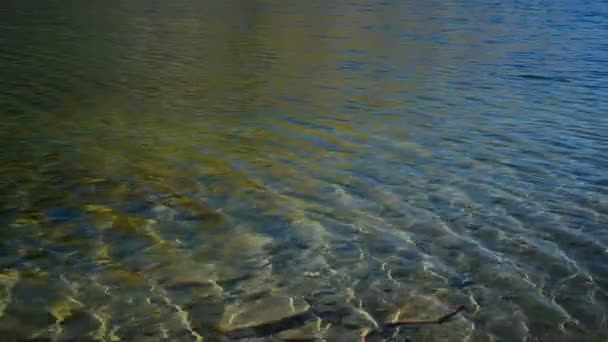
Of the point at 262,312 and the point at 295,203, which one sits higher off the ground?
the point at 262,312

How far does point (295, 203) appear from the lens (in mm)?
8555

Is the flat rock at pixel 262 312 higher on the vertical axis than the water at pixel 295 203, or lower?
higher

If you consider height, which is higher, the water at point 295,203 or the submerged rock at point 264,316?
the submerged rock at point 264,316

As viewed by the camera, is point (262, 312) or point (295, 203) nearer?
point (262, 312)

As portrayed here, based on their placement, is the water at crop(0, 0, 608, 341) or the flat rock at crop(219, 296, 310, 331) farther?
the water at crop(0, 0, 608, 341)

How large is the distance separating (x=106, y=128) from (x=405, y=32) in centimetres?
2466

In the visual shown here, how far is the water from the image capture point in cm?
583

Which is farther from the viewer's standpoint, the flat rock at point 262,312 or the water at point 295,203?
the water at point 295,203

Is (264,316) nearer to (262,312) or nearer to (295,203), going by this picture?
(262,312)

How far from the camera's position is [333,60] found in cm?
2339

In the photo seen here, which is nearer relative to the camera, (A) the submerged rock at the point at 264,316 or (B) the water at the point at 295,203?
(A) the submerged rock at the point at 264,316

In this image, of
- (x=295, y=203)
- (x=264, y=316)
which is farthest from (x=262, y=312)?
(x=295, y=203)

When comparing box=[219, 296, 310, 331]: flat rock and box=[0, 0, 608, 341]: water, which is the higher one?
box=[219, 296, 310, 331]: flat rock

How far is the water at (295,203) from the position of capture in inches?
229
